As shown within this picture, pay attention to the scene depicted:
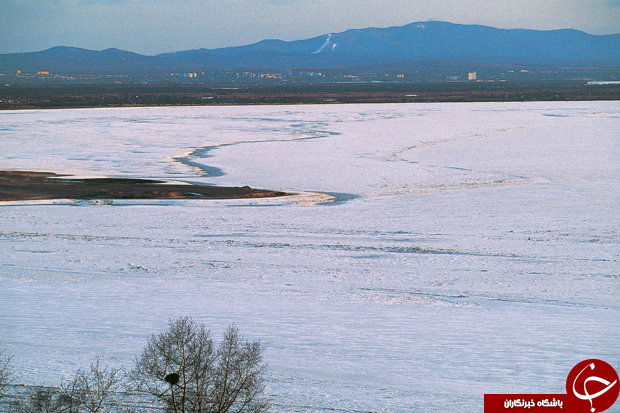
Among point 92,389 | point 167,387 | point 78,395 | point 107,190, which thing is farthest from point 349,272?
point 107,190

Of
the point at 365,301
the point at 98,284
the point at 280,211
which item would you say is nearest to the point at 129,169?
the point at 280,211

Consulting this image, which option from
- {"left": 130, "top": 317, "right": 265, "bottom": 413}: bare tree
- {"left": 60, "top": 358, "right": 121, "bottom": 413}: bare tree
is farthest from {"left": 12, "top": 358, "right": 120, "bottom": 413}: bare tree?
{"left": 130, "top": 317, "right": 265, "bottom": 413}: bare tree

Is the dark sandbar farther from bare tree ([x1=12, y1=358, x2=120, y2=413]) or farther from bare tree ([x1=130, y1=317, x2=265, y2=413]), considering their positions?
bare tree ([x1=130, y1=317, x2=265, y2=413])

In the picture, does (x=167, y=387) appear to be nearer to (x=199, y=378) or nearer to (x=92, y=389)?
(x=199, y=378)

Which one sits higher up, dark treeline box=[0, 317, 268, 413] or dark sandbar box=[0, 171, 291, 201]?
dark sandbar box=[0, 171, 291, 201]

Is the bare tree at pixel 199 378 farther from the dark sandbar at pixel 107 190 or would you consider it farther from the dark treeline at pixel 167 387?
the dark sandbar at pixel 107 190

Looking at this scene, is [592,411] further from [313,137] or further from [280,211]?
[313,137]
